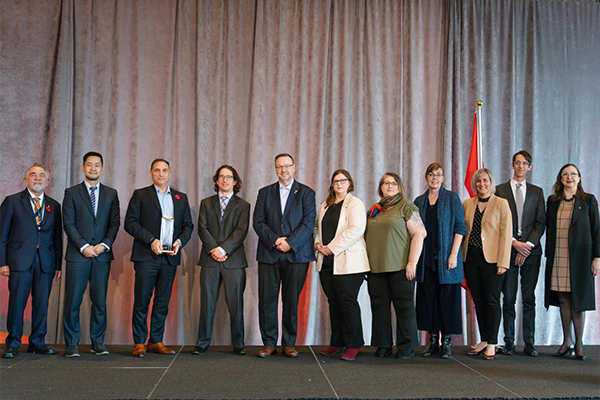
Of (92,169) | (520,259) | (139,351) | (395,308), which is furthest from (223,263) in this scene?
(520,259)

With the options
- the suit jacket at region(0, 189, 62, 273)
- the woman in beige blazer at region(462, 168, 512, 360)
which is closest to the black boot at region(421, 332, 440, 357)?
the woman in beige blazer at region(462, 168, 512, 360)

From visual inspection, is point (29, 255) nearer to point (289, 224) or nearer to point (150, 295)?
point (150, 295)

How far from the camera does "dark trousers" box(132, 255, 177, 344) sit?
4480 mm

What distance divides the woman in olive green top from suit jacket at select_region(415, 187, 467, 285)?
0.16 meters

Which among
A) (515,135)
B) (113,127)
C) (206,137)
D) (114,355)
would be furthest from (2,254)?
(515,135)

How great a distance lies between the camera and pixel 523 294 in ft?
15.8

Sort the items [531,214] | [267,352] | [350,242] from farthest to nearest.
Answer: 1. [531,214]
2. [267,352]
3. [350,242]

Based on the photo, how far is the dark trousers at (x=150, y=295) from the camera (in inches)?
176

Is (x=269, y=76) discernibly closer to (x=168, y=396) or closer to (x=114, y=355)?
(x=114, y=355)

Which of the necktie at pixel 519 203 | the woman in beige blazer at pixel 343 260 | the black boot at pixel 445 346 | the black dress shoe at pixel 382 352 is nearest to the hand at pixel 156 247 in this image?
the woman in beige blazer at pixel 343 260

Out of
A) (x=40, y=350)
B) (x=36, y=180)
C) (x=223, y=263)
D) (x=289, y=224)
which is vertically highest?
(x=36, y=180)

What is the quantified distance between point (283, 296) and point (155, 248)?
1098 millimetres

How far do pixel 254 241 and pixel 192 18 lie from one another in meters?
2.34

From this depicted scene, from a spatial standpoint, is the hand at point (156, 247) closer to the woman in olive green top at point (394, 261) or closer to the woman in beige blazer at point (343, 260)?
the woman in beige blazer at point (343, 260)
